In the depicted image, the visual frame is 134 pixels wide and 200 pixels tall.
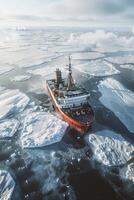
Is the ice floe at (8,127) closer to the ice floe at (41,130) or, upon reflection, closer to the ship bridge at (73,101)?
the ice floe at (41,130)

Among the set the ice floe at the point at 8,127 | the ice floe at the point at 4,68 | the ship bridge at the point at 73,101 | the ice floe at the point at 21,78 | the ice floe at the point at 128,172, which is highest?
the ship bridge at the point at 73,101

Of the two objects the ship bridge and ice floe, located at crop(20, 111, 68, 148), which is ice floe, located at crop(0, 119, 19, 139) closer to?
ice floe, located at crop(20, 111, 68, 148)

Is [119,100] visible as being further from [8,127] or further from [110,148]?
[8,127]

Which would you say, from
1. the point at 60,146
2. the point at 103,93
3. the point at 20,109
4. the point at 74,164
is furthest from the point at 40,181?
the point at 103,93

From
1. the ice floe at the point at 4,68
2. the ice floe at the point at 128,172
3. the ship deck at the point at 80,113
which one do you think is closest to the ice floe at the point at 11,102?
the ship deck at the point at 80,113

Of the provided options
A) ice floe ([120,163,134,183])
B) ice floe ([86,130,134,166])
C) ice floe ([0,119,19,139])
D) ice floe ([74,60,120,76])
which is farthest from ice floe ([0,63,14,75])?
ice floe ([120,163,134,183])

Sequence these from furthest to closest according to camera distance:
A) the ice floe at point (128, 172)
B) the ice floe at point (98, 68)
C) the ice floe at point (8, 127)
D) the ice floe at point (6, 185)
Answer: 1. the ice floe at point (98, 68)
2. the ice floe at point (8, 127)
3. the ice floe at point (128, 172)
4. the ice floe at point (6, 185)
